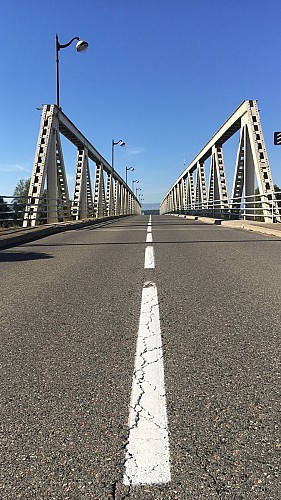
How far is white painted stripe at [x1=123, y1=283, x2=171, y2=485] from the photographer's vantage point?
1.72 metres

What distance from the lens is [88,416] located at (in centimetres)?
218

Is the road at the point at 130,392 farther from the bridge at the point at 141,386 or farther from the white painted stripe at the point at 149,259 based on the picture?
the white painted stripe at the point at 149,259

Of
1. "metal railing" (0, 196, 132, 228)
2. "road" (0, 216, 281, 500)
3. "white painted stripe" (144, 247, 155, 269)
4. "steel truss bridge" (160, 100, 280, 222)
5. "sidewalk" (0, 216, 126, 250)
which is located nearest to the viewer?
"road" (0, 216, 281, 500)

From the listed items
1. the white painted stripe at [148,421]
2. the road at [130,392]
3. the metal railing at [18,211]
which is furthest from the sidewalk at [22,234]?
the white painted stripe at [148,421]

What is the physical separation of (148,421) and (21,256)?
758 cm

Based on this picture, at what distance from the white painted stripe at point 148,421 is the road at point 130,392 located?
1 cm

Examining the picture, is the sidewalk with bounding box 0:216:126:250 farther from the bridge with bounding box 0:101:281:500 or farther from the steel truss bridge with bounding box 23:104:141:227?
the bridge with bounding box 0:101:281:500

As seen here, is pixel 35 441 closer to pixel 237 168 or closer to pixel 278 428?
pixel 278 428

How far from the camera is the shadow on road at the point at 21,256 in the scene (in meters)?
8.69

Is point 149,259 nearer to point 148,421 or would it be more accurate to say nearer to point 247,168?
point 148,421

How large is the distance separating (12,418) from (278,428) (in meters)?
1.31

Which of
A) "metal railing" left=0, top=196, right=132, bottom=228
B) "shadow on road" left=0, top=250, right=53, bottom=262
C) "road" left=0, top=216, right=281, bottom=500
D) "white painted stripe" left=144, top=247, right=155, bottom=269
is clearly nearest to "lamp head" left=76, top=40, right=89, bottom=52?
"metal railing" left=0, top=196, right=132, bottom=228

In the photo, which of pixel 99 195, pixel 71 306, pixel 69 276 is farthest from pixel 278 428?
pixel 99 195

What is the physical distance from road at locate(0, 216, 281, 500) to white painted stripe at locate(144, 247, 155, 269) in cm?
182
